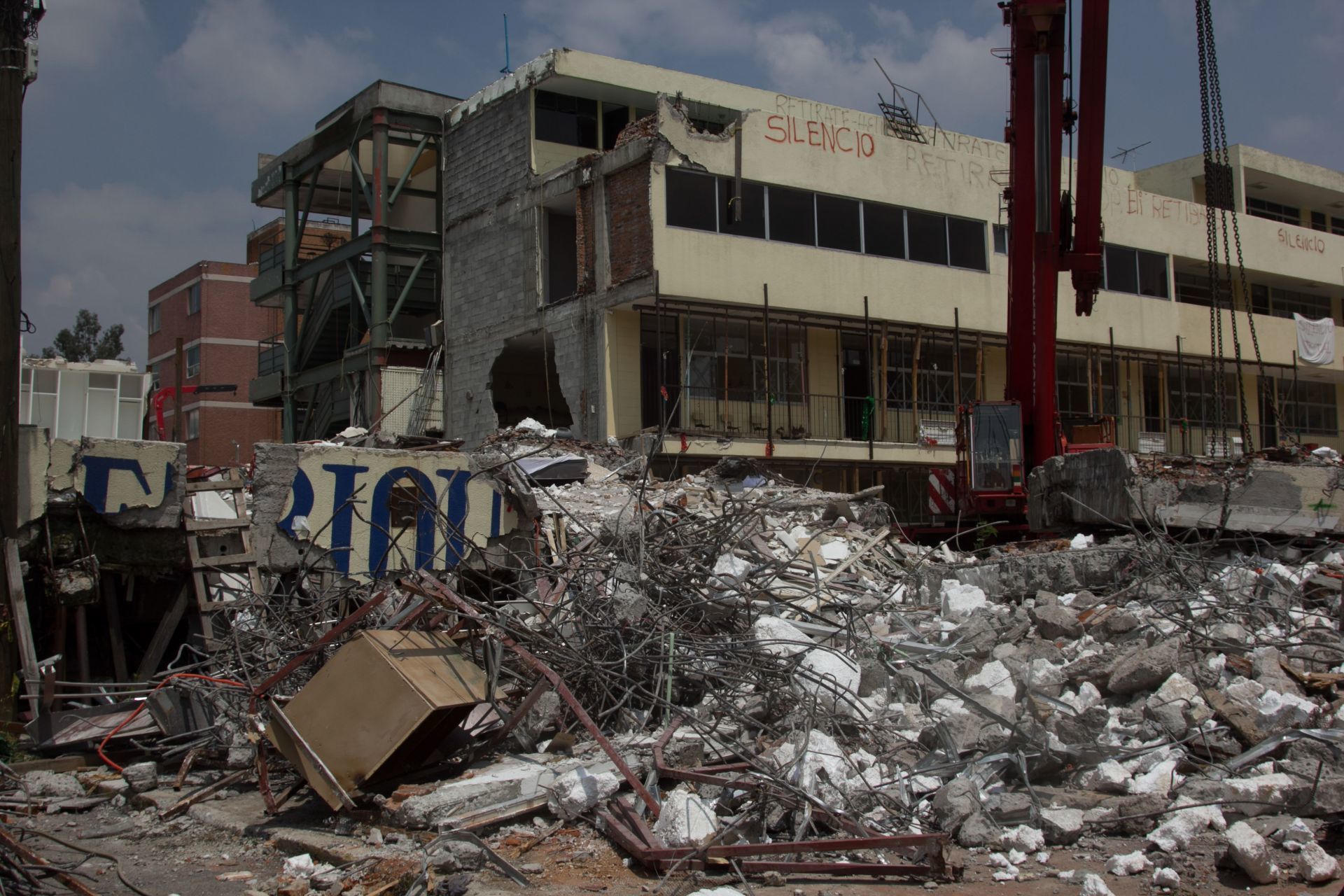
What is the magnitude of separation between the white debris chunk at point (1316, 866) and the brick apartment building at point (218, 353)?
40.2m

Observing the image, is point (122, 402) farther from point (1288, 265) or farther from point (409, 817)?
point (1288, 265)

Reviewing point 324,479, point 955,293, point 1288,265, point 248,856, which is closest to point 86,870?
point 248,856

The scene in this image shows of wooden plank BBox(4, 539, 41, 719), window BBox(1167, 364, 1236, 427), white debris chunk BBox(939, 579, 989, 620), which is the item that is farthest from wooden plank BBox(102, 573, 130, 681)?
window BBox(1167, 364, 1236, 427)

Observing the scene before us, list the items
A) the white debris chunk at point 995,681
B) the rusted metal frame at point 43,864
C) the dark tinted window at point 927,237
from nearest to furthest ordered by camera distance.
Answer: the rusted metal frame at point 43,864, the white debris chunk at point 995,681, the dark tinted window at point 927,237

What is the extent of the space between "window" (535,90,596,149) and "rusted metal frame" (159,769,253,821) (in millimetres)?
16591

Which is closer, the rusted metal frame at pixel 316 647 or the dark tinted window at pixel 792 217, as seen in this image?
the rusted metal frame at pixel 316 647

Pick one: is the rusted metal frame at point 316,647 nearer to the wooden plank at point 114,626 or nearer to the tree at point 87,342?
the wooden plank at point 114,626

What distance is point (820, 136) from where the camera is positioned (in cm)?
2025

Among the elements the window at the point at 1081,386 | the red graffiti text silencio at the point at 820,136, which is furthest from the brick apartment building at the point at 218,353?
the window at the point at 1081,386

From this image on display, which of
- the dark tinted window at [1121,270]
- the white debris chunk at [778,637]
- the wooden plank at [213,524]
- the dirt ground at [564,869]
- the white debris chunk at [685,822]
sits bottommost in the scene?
the dirt ground at [564,869]

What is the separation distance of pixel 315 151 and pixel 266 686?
22211 mm

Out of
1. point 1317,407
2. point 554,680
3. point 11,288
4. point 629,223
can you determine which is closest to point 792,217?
point 629,223

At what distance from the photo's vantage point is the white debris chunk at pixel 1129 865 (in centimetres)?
462

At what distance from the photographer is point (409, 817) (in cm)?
500
